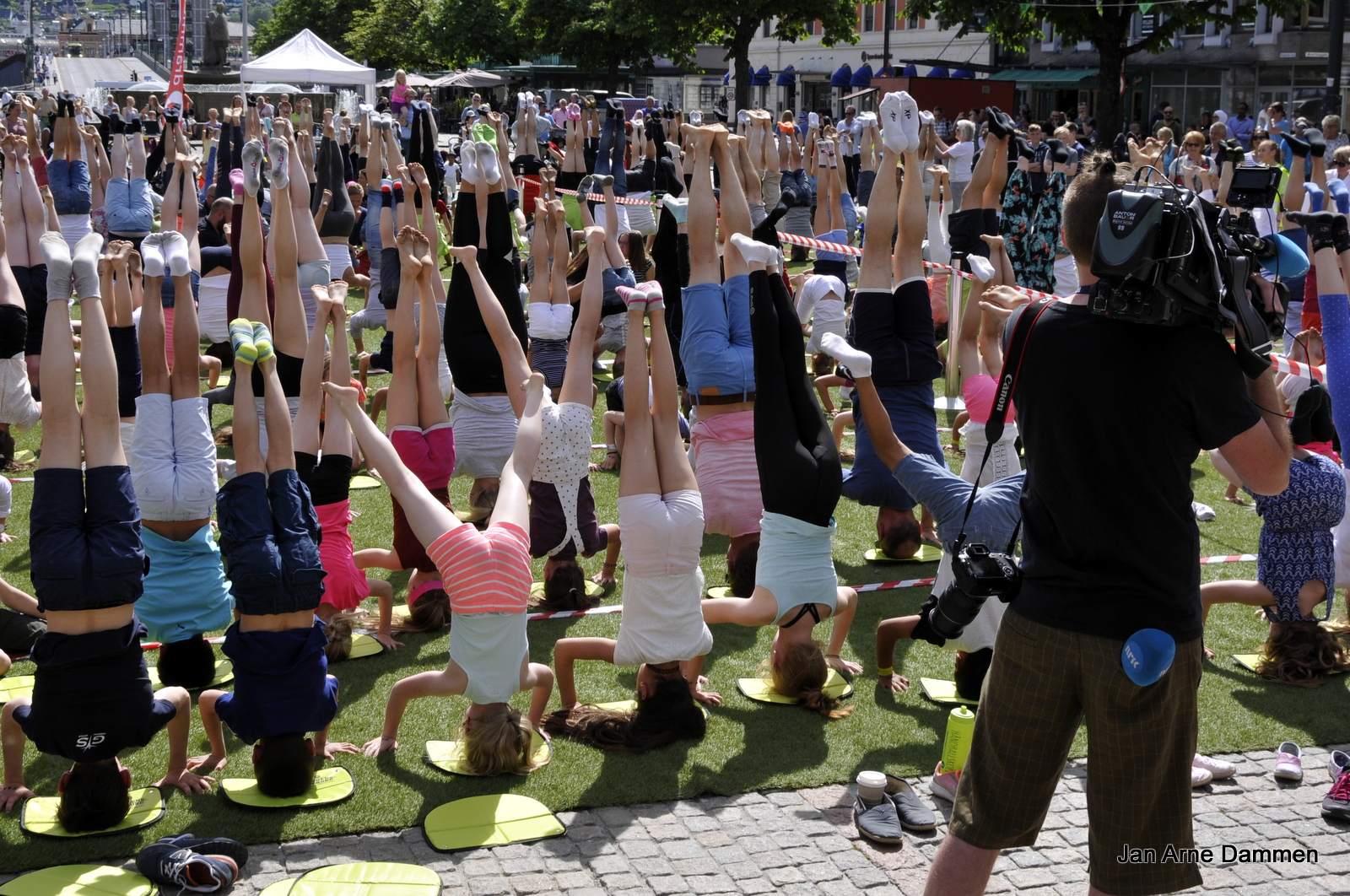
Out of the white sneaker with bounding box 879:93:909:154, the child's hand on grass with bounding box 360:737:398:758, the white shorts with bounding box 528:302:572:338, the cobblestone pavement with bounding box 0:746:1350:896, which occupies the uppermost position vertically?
the white sneaker with bounding box 879:93:909:154

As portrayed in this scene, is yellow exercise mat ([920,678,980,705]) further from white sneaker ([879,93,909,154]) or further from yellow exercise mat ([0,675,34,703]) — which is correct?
yellow exercise mat ([0,675,34,703])

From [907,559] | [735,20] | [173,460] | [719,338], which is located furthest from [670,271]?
[735,20]

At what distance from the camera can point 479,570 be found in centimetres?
521

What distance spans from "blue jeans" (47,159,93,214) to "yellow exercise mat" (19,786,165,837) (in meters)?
9.34

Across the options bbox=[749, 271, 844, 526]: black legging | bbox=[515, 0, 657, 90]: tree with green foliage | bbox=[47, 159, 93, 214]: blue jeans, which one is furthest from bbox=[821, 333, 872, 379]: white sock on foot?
bbox=[515, 0, 657, 90]: tree with green foliage

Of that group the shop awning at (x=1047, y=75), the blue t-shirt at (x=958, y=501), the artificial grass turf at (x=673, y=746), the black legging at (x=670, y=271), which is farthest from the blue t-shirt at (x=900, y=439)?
the shop awning at (x=1047, y=75)

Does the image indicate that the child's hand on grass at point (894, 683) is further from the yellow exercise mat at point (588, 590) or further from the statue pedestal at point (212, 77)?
the statue pedestal at point (212, 77)

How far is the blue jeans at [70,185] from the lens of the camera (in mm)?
12719

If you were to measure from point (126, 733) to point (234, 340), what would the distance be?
167 cm

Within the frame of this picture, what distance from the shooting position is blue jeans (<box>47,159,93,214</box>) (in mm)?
12719

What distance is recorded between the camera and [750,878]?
4613 millimetres

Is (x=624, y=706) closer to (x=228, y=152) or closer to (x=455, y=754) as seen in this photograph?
(x=455, y=754)

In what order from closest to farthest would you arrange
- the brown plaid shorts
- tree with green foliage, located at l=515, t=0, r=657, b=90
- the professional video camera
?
the professional video camera → the brown plaid shorts → tree with green foliage, located at l=515, t=0, r=657, b=90

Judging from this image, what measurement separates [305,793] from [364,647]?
63.4 inches
